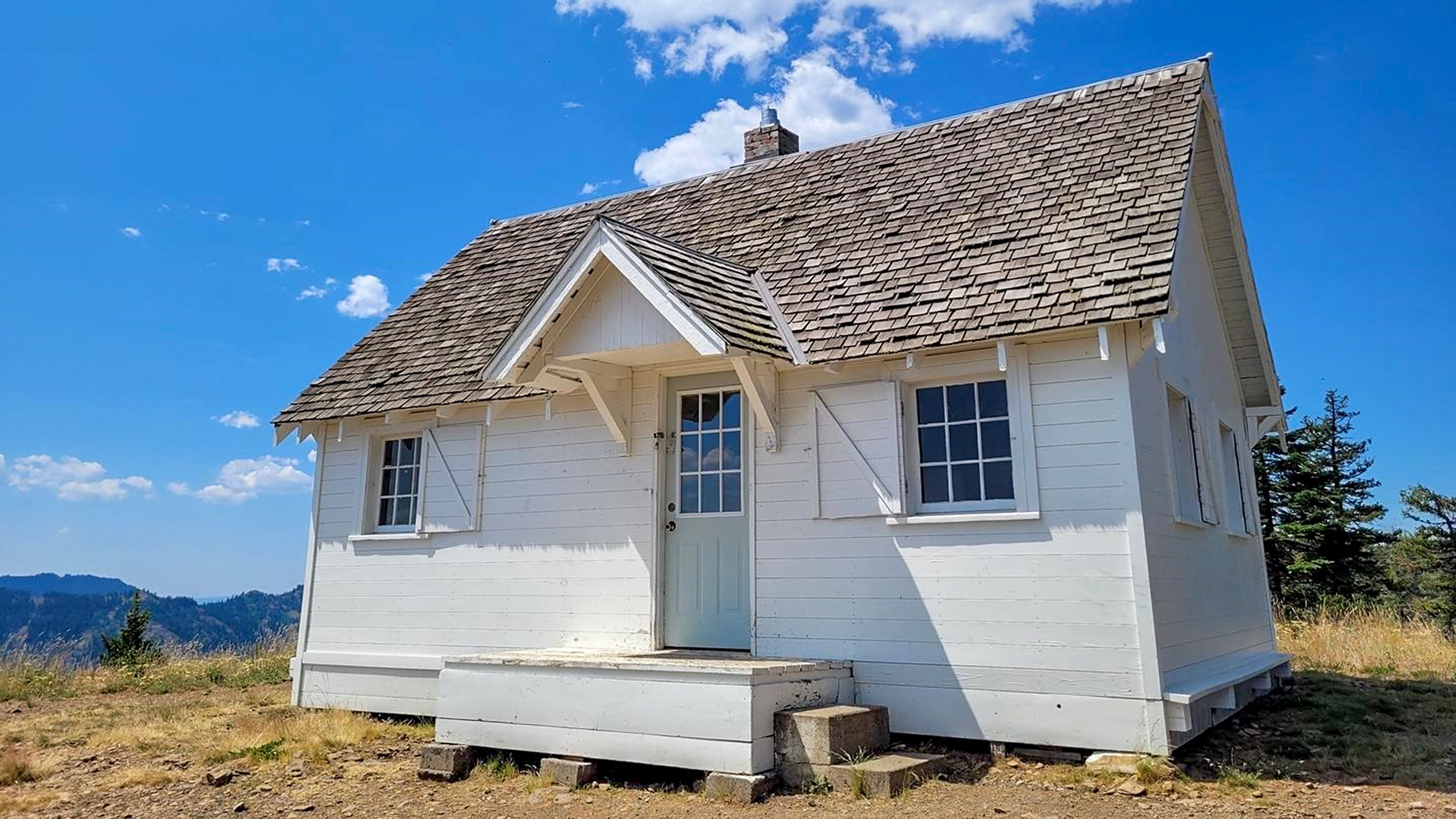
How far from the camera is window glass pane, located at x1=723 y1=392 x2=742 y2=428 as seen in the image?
326 inches

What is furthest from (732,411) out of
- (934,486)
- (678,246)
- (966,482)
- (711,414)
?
(966,482)

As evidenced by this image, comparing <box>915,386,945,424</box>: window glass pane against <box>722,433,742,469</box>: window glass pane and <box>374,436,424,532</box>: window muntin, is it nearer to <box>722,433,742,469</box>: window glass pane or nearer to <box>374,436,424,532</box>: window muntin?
<box>722,433,742,469</box>: window glass pane

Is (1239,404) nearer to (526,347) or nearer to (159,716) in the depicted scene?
(526,347)

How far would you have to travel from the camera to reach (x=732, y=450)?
27.1ft

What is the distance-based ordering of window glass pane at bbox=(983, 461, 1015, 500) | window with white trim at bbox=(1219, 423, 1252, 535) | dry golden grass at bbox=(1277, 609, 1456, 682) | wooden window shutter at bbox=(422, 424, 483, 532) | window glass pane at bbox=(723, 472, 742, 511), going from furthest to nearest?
dry golden grass at bbox=(1277, 609, 1456, 682), window with white trim at bbox=(1219, 423, 1252, 535), wooden window shutter at bbox=(422, 424, 483, 532), window glass pane at bbox=(723, 472, 742, 511), window glass pane at bbox=(983, 461, 1015, 500)

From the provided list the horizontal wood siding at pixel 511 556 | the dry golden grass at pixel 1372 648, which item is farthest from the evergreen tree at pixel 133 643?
the dry golden grass at pixel 1372 648

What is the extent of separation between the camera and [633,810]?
5781 mm

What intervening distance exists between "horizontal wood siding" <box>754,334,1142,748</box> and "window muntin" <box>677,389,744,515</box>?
0.54 meters

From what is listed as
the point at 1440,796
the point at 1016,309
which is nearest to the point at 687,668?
the point at 1016,309

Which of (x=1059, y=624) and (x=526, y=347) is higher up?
(x=526, y=347)

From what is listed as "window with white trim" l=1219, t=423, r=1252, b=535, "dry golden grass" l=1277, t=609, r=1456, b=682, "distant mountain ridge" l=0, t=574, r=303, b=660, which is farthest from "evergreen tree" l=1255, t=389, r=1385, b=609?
"distant mountain ridge" l=0, t=574, r=303, b=660

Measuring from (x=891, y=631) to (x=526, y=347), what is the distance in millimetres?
3760

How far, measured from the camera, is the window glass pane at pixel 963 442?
724cm

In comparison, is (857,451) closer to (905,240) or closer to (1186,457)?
(905,240)
